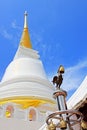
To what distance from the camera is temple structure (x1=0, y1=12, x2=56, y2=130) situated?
454 inches

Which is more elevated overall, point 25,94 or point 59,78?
point 25,94

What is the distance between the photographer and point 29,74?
50.6ft

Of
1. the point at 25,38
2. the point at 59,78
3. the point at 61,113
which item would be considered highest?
the point at 25,38

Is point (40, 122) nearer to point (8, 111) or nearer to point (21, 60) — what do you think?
point (8, 111)

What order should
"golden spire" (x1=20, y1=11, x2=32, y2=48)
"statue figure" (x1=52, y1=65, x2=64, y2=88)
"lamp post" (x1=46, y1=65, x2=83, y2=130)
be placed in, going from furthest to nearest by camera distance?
"golden spire" (x1=20, y1=11, x2=32, y2=48) → "statue figure" (x1=52, y1=65, x2=64, y2=88) → "lamp post" (x1=46, y1=65, x2=83, y2=130)

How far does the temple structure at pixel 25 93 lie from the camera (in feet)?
37.8

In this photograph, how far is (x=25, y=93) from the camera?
1392 centimetres

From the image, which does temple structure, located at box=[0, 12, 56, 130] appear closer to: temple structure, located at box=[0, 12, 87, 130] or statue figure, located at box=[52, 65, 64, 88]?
temple structure, located at box=[0, 12, 87, 130]

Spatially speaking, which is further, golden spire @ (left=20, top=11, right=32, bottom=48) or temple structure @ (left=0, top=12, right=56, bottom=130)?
golden spire @ (left=20, top=11, right=32, bottom=48)

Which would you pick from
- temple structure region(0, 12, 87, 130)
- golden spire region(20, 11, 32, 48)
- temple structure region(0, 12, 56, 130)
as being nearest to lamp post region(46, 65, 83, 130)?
temple structure region(0, 12, 87, 130)

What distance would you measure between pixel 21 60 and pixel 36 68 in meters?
0.96

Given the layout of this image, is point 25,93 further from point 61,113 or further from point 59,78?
point 61,113

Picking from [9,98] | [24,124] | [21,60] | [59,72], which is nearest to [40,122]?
[24,124]

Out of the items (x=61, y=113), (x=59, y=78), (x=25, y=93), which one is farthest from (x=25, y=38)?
(x=61, y=113)
